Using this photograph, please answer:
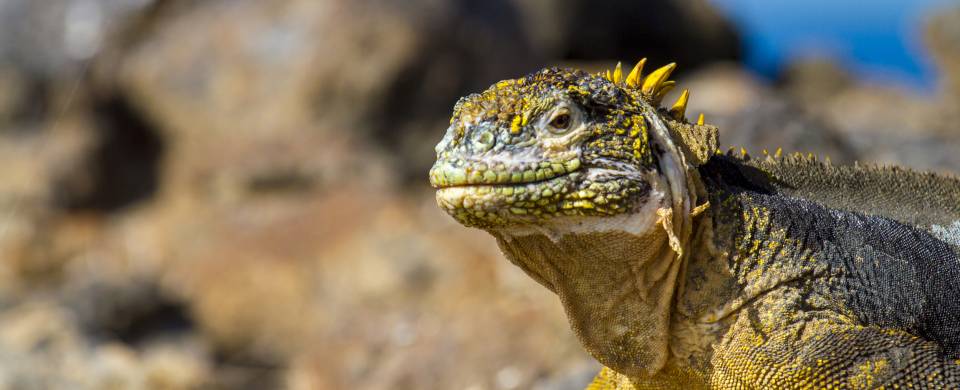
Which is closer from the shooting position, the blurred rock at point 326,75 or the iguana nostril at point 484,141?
the iguana nostril at point 484,141

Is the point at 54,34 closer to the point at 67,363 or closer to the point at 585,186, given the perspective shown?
the point at 67,363

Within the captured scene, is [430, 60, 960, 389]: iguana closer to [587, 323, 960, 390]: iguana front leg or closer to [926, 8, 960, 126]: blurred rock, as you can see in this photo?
[587, 323, 960, 390]: iguana front leg

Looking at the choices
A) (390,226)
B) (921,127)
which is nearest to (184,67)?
(390,226)

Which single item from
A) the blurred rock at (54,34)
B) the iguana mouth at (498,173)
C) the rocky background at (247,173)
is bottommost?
the iguana mouth at (498,173)

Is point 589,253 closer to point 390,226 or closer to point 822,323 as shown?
point 822,323

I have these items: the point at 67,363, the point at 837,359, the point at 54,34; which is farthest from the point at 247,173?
the point at 837,359

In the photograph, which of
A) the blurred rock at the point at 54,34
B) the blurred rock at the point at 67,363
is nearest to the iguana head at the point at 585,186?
the blurred rock at the point at 67,363

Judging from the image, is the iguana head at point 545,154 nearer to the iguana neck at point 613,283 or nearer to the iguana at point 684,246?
the iguana at point 684,246
